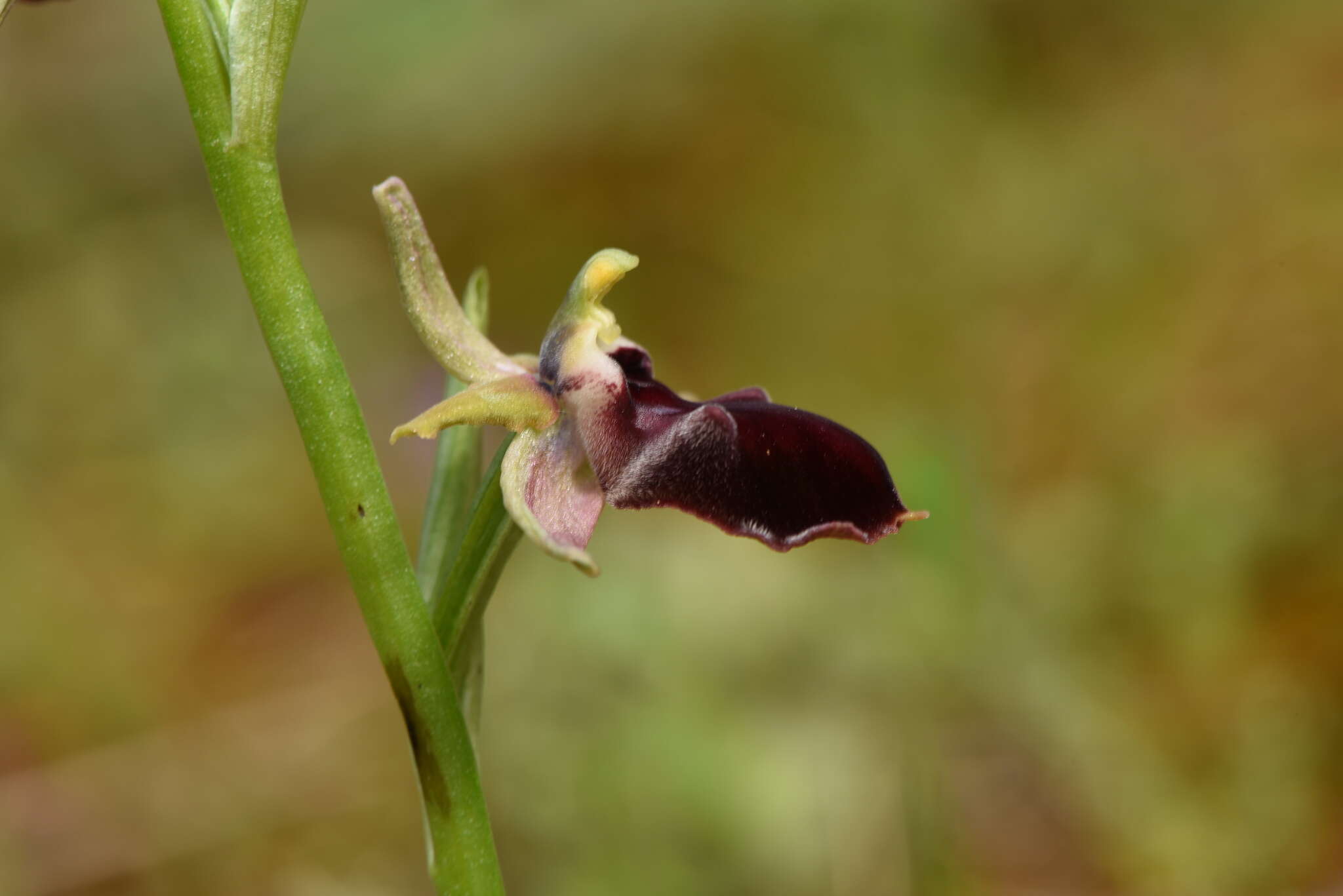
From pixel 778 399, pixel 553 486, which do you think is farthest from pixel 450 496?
pixel 778 399

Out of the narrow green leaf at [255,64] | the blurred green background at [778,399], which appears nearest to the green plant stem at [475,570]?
the narrow green leaf at [255,64]

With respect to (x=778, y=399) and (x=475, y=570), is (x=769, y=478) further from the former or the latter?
(x=778, y=399)

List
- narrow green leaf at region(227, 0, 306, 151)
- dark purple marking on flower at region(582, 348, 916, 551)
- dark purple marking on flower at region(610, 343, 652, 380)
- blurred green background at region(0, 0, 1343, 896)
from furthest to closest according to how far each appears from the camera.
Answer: blurred green background at region(0, 0, 1343, 896), dark purple marking on flower at region(610, 343, 652, 380), narrow green leaf at region(227, 0, 306, 151), dark purple marking on flower at region(582, 348, 916, 551)

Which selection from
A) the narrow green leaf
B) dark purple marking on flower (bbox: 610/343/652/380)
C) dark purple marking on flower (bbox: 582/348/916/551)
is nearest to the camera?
dark purple marking on flower (bbox: 582/348/916/551)

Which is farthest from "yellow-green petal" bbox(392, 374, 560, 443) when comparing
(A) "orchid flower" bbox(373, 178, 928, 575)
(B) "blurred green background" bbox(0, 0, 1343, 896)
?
(B) "blurred green background" bbox(0, 0, 1343, 896)

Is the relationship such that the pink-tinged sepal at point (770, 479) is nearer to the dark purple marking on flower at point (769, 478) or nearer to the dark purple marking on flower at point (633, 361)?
the dark purple marking on flower at point (769, 478)

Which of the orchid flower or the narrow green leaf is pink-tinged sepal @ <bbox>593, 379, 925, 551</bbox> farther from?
the narrow green leaf
